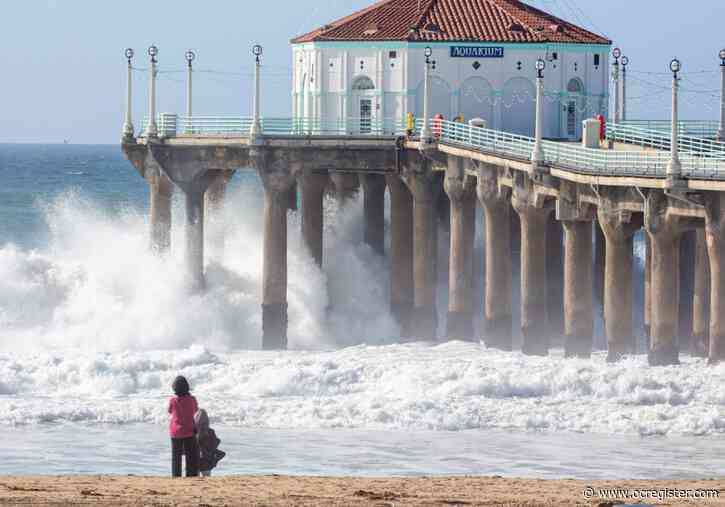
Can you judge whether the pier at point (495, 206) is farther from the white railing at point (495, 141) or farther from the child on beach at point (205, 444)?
the child on beach at point (205, 444)

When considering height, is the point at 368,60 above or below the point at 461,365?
above

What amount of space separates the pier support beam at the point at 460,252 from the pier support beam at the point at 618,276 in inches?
307

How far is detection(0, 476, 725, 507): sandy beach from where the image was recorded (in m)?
24.8

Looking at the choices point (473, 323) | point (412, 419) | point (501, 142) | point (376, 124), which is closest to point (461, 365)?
point (412, 419)

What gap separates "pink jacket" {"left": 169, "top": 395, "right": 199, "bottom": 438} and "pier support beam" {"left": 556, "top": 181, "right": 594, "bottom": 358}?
19.8 m

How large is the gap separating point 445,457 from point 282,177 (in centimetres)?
2177

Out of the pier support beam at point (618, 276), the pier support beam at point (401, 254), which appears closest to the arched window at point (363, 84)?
the pier support beam at point (401, 254)

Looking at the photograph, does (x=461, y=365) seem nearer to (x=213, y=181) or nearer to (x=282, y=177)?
(x=282, y=177)

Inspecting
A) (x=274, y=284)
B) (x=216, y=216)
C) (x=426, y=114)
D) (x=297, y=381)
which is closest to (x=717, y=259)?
(x=297, y=381)

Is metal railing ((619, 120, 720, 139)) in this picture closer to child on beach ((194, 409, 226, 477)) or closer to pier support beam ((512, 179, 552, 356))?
pier support beam ((512, 179, 552, 356))

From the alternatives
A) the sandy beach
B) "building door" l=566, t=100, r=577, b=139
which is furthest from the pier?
the sandy beach

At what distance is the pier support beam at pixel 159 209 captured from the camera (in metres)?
57.6

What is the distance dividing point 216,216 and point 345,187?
3.97 m

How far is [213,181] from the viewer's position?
59.0 metres
